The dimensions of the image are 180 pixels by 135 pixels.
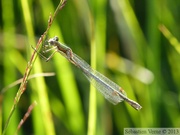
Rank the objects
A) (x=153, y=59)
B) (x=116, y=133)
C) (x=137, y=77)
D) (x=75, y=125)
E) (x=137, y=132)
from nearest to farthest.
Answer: (x=137, y=132) → (x=153, y=59) → (x=75, y=125) → (x=137, y=77) → (x=116, y=133)

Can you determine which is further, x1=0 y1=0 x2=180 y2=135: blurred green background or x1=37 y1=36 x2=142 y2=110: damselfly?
x1=0 y1=0 x2=180 y2=135: blurred green background

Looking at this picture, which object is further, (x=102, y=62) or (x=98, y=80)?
(x=102, y=62)

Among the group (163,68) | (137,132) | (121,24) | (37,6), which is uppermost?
(37,6)

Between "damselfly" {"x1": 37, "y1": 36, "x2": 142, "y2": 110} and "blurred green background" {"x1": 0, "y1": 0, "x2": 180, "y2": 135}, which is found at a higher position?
"blurred green background" {"x1": 0, "y1": 0, "x2": 180, "y2": 135}

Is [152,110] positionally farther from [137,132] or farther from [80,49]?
[80,49]

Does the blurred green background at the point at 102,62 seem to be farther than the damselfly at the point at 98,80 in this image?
Yes

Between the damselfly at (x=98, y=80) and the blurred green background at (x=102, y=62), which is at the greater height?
the blurred green background at (x=102, y=62)

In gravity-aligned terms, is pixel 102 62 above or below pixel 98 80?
above

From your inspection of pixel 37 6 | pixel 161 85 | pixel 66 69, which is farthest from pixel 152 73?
pixel 37 6
